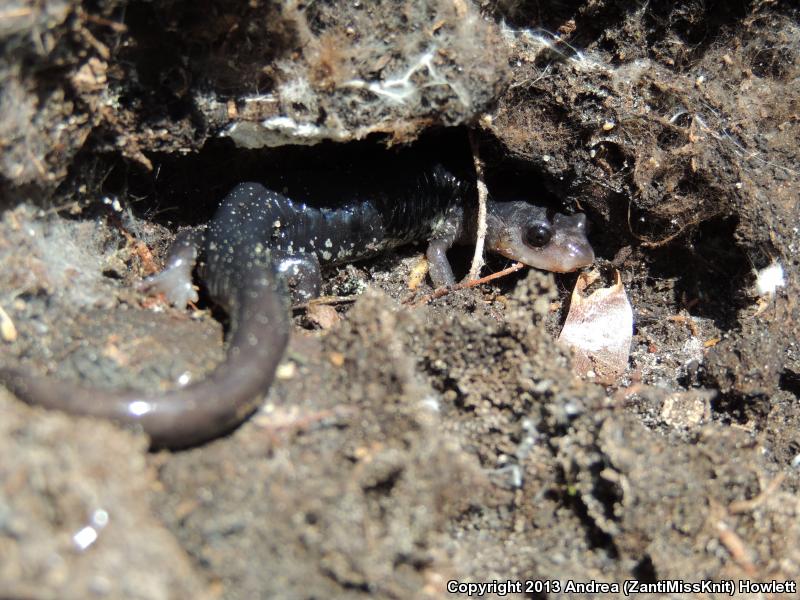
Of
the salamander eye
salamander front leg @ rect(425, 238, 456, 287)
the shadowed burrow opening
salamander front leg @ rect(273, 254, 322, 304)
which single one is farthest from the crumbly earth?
salamander front leg @ rect(425, 238, 456, 287)

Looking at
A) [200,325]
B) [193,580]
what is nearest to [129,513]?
[193,580]

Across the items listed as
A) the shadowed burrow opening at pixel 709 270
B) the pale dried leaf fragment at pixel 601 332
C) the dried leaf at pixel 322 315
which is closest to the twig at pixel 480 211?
the pale dried leaf fragment at pixel 601 332

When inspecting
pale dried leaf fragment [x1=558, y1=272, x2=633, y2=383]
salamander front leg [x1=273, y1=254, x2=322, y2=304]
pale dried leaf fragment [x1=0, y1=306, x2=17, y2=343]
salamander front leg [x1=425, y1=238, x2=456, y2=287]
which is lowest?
salamander front leg [x1=425, y1=238, x2=456, y2=287]

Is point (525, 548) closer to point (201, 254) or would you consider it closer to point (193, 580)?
point (193, 580)

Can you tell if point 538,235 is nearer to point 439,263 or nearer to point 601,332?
point 439,263

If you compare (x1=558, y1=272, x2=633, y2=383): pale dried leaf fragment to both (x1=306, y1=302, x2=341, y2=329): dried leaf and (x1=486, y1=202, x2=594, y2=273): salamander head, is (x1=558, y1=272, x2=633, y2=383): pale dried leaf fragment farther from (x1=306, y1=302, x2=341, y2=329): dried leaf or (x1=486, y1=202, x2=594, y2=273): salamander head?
(x1=306, y1=302, x2=341, y2=329): dried leaf

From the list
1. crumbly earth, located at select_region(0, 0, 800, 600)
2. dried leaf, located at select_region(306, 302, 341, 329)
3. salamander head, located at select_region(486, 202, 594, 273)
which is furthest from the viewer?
salamander head, located at select_region(486, 202, 594, 273)

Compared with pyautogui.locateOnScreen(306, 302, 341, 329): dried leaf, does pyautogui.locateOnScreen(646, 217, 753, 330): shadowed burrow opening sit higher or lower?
higher
